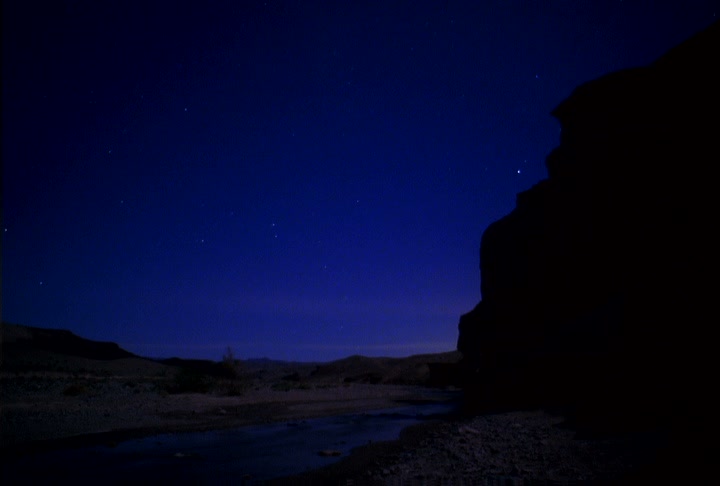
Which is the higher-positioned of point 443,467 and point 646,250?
point 646,250

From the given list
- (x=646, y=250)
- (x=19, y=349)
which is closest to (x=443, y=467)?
(x=646, y=250)

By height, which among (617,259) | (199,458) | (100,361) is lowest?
(100,361)

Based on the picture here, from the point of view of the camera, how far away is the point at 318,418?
900 inches

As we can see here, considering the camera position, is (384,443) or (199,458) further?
(384,443)

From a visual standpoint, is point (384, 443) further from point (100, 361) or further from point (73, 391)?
point (100, 361)

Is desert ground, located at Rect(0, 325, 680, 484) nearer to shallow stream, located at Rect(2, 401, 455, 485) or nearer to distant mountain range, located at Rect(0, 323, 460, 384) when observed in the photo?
shallow stream, located at Rect(2, 401, 455, 485)

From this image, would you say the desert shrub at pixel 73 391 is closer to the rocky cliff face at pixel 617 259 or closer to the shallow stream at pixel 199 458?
the shallow stream at pixel 199 458

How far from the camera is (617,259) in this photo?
2836cm

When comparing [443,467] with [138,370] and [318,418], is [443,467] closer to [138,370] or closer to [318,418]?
[318,418]

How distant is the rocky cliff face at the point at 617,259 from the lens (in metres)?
14.0

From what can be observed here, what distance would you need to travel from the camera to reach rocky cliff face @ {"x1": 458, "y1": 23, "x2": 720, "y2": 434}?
14031 mm


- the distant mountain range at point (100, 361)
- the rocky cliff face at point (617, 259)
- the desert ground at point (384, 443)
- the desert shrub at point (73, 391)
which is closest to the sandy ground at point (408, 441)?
the desert ground at point (384, 443)

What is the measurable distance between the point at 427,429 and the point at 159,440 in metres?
10.4

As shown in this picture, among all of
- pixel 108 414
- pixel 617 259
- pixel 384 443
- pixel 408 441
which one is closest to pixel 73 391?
pixel 108 414
